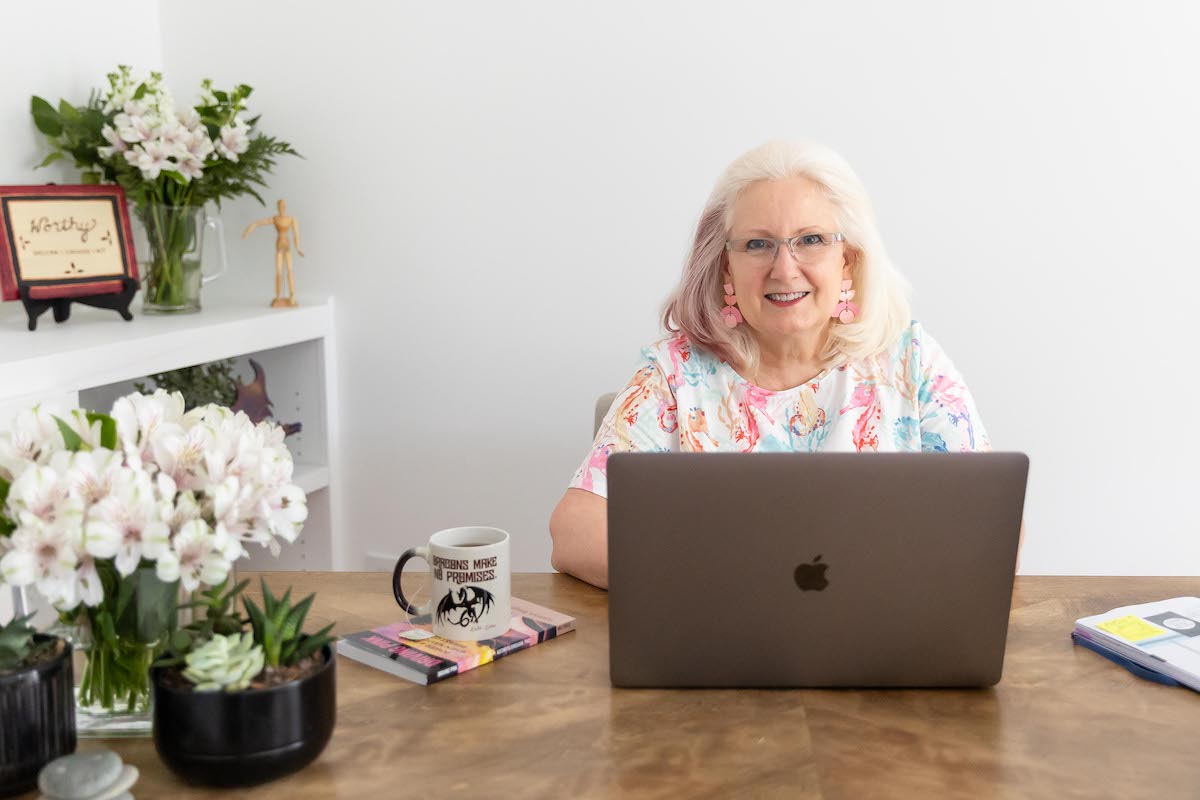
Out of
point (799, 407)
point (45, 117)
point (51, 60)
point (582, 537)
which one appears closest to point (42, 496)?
point (582, 537)

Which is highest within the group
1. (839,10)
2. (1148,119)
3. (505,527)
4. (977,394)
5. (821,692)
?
(839,10)

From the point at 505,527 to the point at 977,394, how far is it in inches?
47.1

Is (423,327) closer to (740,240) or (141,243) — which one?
(141,243)

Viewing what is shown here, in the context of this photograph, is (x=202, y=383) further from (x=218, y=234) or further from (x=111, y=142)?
(x=111, y=142)

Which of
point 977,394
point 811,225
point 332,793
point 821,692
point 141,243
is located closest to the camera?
point 332,793

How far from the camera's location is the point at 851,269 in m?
1.95

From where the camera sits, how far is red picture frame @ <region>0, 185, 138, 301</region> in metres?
2.40

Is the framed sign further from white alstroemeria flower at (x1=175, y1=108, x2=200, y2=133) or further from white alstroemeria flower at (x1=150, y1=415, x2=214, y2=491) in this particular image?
white alstroemeria flower at (x1=150, y1=415, x2=214, y2=491)

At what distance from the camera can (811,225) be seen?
6.14 ft

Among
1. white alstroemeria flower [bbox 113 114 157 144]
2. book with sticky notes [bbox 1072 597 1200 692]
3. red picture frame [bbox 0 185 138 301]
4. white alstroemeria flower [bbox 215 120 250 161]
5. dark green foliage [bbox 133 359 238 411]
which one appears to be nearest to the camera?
book with sticky notes [bbox 1072 597 1200 692]

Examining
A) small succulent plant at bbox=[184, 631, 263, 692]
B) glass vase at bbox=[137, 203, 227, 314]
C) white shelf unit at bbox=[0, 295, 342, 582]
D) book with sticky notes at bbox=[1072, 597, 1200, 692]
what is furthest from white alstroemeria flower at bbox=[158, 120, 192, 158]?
book with sticky notes at bbox=[1072, 597, 1200, 692]

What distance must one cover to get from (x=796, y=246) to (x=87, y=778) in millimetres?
1299

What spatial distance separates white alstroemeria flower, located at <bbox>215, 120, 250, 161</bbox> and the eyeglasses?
1378 mm

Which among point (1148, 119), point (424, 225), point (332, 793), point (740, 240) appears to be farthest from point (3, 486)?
point (1148, 119)
